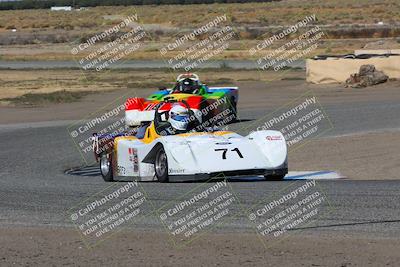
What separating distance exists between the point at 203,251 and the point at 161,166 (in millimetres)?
6339

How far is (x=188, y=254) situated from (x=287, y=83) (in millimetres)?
34020

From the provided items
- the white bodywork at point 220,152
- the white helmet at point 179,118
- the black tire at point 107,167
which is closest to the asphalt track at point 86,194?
the black tire at point 107,167

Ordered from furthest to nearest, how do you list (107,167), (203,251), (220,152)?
(107,167), (220,152), (203,251)

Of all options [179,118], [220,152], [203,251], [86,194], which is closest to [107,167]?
[179,118]

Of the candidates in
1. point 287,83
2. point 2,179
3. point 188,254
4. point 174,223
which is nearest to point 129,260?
point 188,254

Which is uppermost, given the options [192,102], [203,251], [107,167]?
[203,251]

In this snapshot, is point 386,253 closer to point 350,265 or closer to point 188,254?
point 350,265

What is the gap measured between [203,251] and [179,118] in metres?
7.03

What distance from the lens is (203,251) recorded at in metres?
9.77

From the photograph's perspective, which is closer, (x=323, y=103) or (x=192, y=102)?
(x=192, y=102)

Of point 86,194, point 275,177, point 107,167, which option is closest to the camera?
point 86,194

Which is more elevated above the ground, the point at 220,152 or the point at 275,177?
the point at 220,152

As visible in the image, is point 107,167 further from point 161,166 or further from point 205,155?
point 205,155

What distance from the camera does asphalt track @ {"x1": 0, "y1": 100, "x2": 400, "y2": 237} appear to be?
36.2ft
